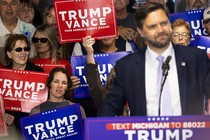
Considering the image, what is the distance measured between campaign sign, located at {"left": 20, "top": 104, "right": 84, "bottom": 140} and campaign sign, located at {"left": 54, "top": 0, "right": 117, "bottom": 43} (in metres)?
0.68

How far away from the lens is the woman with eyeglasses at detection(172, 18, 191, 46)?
4.91 m

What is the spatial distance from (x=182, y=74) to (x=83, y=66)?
2109 millimetres

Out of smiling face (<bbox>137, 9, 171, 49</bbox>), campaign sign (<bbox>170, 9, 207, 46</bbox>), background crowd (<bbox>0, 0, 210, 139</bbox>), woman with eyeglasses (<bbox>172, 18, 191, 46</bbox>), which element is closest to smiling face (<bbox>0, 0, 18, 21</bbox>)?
background crowd (<bbox>0, 0, 210, 139</bbox>)

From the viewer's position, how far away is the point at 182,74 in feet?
10.1

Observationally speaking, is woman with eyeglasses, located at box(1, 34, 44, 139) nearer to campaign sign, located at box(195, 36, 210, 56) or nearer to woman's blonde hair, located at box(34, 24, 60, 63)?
woman's blonde hair, located at box(34, 24, 60, 63)

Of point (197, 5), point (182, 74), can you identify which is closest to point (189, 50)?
point (182, 74)

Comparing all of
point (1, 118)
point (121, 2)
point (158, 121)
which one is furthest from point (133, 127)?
point (121, 2)

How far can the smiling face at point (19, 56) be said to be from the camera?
510cm

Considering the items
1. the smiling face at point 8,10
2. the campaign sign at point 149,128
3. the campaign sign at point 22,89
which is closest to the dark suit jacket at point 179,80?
the campaign sign at point 149,128

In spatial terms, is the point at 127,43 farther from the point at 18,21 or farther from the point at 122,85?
the point at 122,85

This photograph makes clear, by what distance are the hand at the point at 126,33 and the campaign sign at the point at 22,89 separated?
36.1 inches

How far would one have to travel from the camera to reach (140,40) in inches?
210

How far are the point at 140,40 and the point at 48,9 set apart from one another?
3.94 feet

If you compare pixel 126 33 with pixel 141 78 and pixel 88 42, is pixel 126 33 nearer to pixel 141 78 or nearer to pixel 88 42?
pixel 88 42
